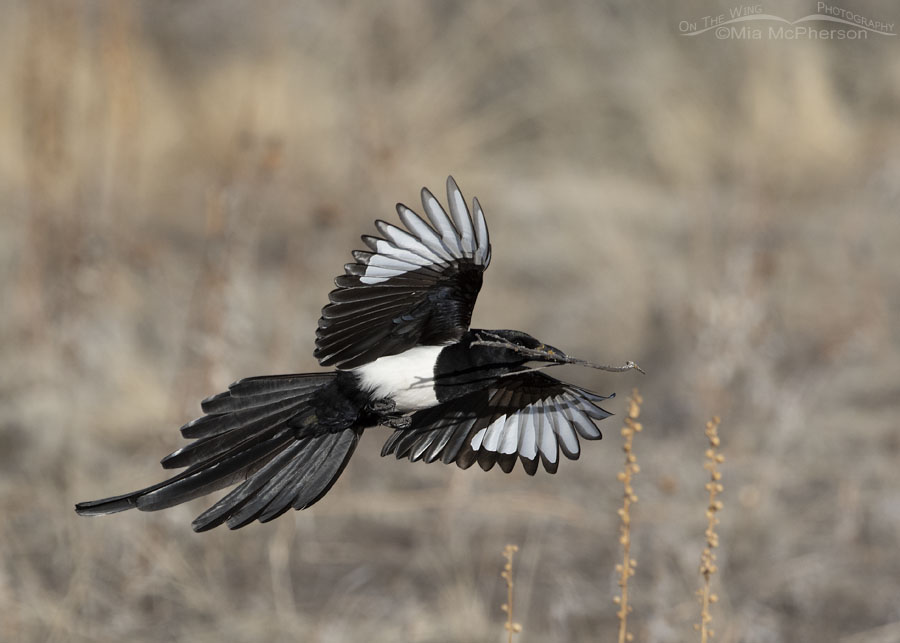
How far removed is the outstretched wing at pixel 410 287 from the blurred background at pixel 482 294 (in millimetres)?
1520

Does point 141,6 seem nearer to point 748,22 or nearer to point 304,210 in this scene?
point 304,210

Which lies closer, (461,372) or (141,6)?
(461,372)

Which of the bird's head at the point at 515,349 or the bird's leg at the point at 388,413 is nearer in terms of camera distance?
the bird's head at the point at 515,349

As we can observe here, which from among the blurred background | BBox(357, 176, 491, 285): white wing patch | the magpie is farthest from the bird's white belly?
the blurred background

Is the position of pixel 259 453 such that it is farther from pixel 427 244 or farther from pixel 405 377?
pixel 427 244

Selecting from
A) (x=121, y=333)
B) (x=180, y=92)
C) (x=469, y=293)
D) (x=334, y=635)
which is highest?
(x=180, y=92)

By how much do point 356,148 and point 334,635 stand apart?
2417 millimetres

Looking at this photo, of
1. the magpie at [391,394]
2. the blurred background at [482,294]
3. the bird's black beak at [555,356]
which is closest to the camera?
the bird's black beak at [555,356]

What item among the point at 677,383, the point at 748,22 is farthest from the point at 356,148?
the point at 748,22

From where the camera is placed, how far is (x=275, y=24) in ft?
21.1

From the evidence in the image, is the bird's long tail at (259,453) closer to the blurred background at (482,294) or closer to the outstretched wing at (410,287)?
the outstretched wing at (410,287)

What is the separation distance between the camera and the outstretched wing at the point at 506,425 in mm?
1739

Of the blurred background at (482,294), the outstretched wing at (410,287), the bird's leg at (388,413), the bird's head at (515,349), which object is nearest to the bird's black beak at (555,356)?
the bird's head at (515,349)

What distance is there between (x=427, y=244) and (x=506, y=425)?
1.19 feet
